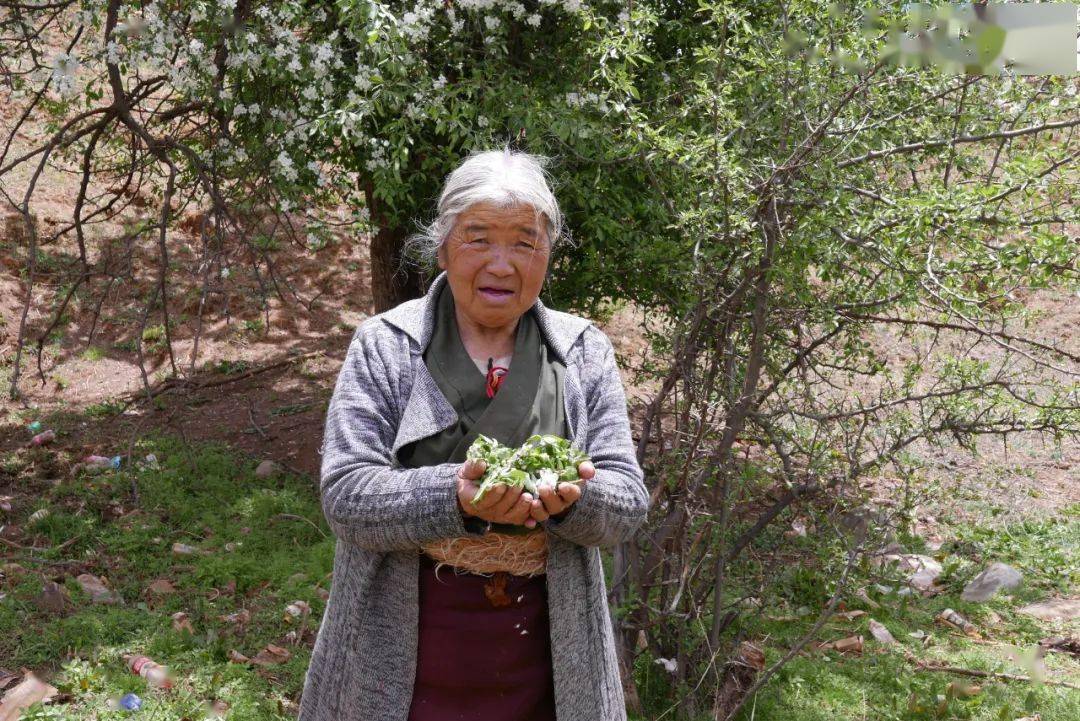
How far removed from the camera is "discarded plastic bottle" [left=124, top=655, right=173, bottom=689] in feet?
13.8

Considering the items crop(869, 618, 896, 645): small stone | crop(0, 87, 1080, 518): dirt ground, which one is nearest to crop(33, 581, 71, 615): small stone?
crop(0, 87, 1080, 518): dirt ground

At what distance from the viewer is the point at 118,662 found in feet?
14.3

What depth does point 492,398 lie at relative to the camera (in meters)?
2.24

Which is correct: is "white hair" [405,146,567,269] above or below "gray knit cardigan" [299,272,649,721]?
above

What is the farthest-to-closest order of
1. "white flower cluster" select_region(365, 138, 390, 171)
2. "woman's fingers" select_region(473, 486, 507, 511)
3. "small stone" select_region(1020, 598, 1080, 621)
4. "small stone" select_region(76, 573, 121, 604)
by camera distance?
"small stone" select_region(1020, 598, 1080, 621), "small stone" select_region(76, 573, 121, 604), "white flower cluster" select_region(365, 138, 390, 171), "woman's fingers" select_region(473, 486, 507, 511)

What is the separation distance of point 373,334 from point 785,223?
66.3 inches

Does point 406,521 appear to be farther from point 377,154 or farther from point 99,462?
point 99,462

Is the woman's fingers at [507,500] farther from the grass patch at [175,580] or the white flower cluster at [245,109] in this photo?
the white flower cluster at [245,109]

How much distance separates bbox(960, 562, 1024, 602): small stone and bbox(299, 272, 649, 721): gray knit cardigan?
3694 millimetres

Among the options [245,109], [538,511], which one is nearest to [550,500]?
[538,511]

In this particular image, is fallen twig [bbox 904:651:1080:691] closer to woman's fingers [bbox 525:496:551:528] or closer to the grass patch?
the grass patch

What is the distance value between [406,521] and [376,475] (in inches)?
4.8

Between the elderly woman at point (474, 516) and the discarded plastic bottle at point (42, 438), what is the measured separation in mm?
5534

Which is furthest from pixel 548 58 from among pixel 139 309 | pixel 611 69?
pixel 139 309
